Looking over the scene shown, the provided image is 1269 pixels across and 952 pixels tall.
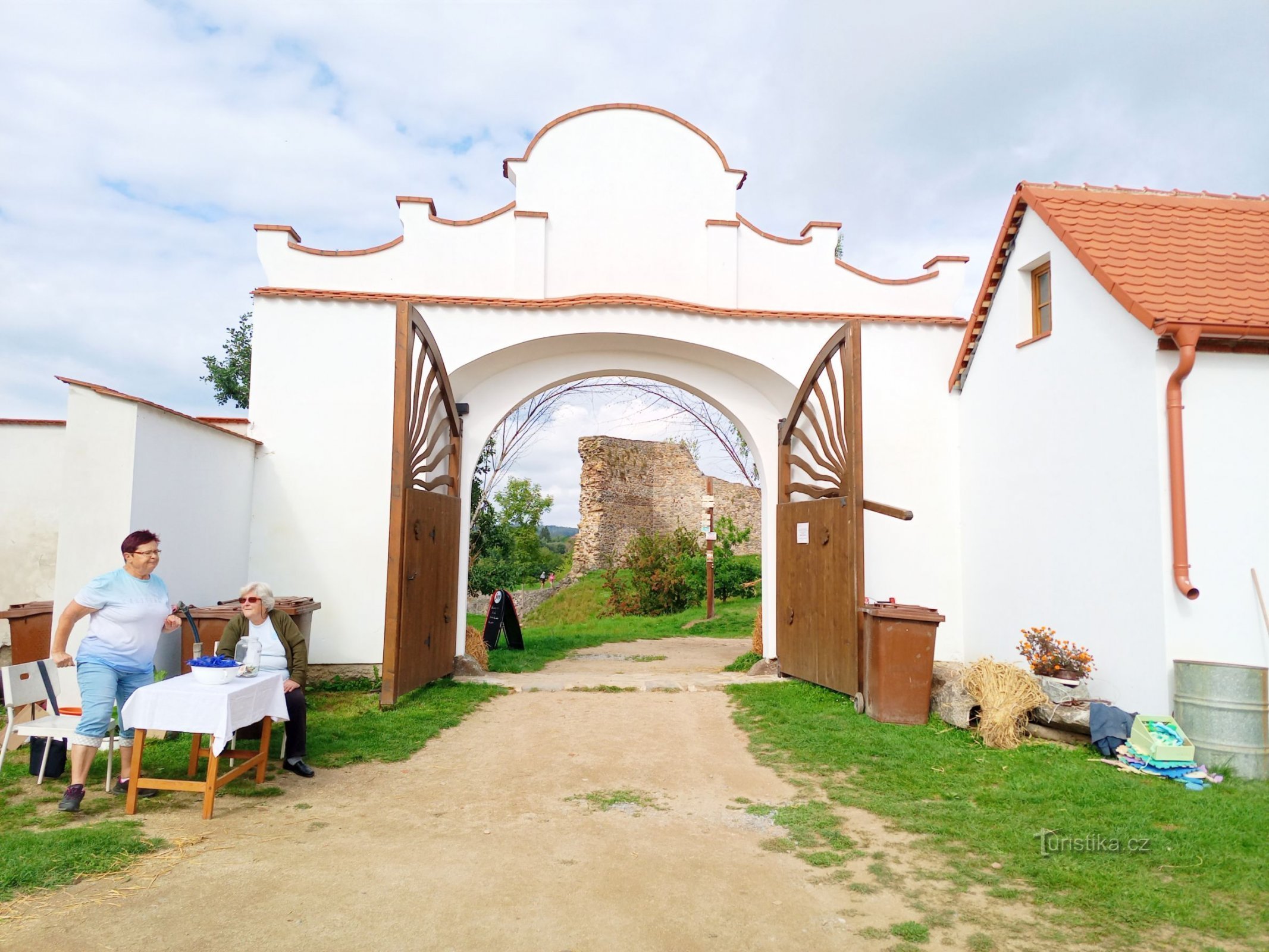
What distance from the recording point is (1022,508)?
7.73 m

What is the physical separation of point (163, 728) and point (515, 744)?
8.52 feet

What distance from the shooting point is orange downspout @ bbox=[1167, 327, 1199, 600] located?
569 cm

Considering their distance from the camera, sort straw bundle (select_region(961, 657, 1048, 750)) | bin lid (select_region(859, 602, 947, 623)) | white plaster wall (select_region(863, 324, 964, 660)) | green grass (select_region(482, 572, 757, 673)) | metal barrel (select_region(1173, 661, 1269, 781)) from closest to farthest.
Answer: metal barrel (select_region(1173, 661, 1269, 781)) < straw bundle (select_region(961, 657, 1048, 750)) < bin lid (select_region(859, 602, 947, 623)) < white plaster wall (select_region(863, 324, 964, 660)) < green grass (select_region(482, 572, 757, 673))

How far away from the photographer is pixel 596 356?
9586 millimetres

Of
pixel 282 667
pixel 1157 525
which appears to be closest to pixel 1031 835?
pixel 1157 525

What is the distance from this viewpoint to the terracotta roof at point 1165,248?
19.7 feet

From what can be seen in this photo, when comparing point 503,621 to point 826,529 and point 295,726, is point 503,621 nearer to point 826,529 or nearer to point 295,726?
point 826,529

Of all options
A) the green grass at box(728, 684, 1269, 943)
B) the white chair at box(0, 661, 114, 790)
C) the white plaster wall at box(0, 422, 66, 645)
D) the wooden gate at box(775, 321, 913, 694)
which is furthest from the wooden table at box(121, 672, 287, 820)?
the wooden gate at box(775, 321, 913, 694)

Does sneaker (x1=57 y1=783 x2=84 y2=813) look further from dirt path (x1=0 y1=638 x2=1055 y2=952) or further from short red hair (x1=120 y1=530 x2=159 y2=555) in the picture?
short red hair (x1=120 y1=530 x2=159 y2=555)

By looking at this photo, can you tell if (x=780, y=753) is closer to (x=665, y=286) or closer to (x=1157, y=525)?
(x=1157, y=525)

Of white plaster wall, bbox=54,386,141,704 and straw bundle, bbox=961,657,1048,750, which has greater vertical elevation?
white plaster wall, bbox=54,386,141,704

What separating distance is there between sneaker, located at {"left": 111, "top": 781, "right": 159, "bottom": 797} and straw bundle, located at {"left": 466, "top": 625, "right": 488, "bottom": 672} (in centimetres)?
488

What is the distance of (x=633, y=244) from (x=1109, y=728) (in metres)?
6.66

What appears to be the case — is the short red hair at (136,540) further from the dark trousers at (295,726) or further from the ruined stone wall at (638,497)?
the ruined stone wall at (638,497)
